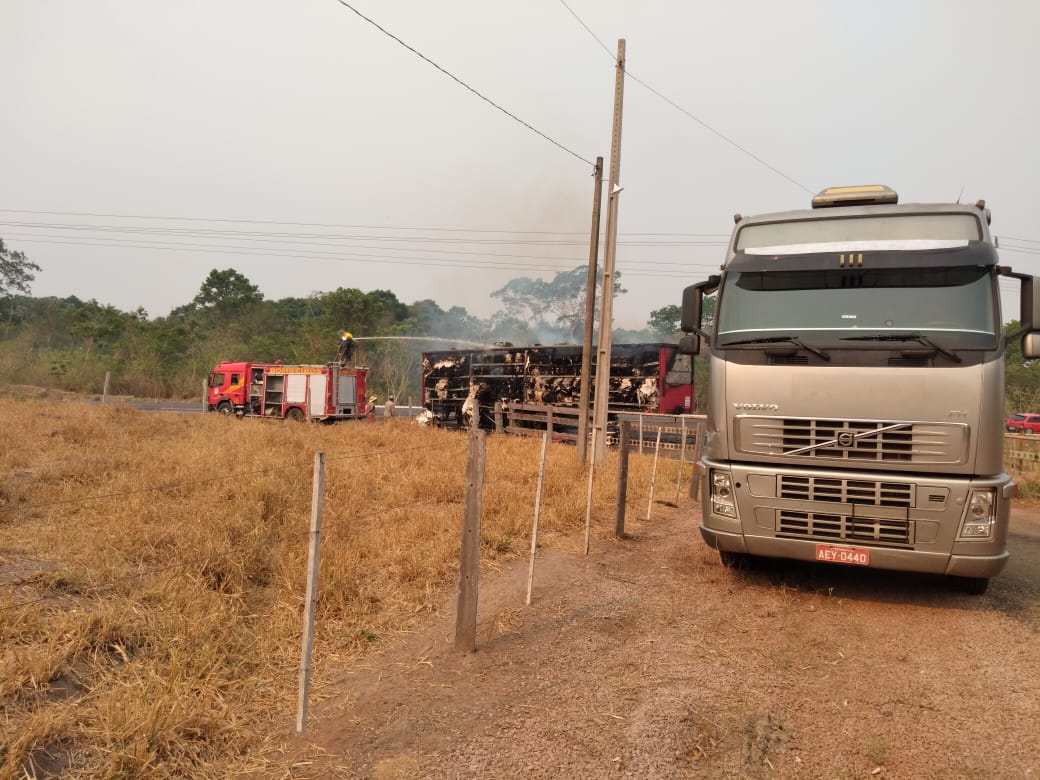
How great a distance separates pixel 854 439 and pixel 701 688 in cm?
243

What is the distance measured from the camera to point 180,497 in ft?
25.8

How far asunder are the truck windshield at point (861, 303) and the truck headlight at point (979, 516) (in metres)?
1.17

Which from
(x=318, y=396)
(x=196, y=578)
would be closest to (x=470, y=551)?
(x=196, y=578)

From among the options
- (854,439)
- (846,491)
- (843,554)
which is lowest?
(843,554)

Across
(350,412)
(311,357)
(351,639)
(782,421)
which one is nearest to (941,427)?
(782,421)

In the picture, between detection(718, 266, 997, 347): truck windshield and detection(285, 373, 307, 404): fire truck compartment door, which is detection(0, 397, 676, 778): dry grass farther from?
detection(285, 373, 307, 404): fire truck compartment door

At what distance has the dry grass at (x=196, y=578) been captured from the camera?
3.20m

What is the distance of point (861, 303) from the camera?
18.0 ft

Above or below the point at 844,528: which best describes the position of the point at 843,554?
below

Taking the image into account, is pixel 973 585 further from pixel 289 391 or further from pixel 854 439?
pixel 289 391

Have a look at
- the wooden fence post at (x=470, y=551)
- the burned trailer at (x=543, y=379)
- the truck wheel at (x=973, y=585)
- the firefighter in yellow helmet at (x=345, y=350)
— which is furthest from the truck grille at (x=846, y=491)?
the firefighter in yellow helmet at (x=345, y=350)

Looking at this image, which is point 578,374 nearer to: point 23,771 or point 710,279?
point 710,279

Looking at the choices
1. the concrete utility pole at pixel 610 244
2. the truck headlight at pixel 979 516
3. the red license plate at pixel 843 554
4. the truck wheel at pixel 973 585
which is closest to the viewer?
the truck headlight at pixel 979 516

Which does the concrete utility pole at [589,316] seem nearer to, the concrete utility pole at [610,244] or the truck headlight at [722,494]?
the concrete utility pole at [610,244]
